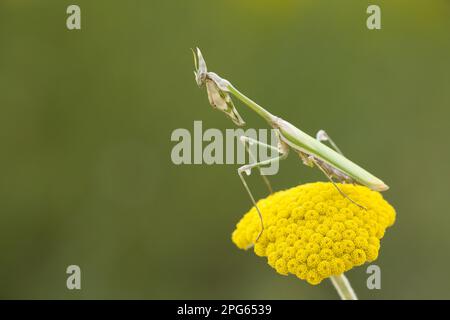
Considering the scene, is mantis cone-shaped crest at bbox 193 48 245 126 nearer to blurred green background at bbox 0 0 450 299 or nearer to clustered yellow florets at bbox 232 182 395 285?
clustered yellow florets at bbox 232 182 395 285

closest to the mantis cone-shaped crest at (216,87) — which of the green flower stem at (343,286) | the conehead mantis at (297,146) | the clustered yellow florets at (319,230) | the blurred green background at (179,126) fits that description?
the conehead mantis at (297,146)

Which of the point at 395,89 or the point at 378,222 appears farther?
the point at 395,89

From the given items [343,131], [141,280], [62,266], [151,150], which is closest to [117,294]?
[141,280]

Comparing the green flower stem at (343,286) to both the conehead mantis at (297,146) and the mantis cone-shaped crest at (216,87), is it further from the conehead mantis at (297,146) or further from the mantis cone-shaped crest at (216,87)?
the mantis cone-shaped crest at (216,87)

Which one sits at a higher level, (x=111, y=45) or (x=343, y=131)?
(x=111, y=45)

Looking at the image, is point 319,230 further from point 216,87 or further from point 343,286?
point 216,87
